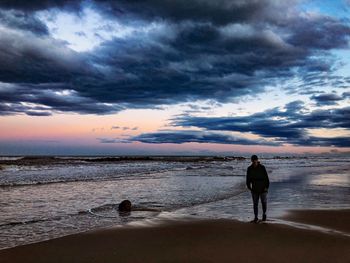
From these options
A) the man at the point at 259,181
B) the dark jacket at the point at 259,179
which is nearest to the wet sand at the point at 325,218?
the man at the point at 259,181

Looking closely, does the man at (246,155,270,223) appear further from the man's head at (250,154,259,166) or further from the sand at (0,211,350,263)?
the sand at (0,211,350,263)

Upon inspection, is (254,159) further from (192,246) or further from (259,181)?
(192,246)

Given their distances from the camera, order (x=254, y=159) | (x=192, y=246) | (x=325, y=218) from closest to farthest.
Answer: (x=192, y=246)
(x=254, y=159)
(x=325, y=218)

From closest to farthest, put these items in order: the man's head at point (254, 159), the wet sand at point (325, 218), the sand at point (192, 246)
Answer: the sand at point (192, 246)
the wet sand at point (325, 218)
the man's head at point (254, 159)

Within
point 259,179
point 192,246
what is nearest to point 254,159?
point 259,179

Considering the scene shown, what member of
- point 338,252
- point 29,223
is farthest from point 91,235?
point 338,252

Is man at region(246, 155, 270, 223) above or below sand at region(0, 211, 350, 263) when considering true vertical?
above

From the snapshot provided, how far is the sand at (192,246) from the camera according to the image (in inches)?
304

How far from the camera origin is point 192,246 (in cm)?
859

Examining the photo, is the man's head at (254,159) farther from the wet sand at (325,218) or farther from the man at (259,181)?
the wet sand at (325,218)

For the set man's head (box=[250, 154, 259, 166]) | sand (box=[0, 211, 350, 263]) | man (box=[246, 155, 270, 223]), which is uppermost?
man's head (box=[250, 154, 259, 166])

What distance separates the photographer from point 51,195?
19203 mm

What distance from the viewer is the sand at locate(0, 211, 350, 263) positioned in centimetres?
773

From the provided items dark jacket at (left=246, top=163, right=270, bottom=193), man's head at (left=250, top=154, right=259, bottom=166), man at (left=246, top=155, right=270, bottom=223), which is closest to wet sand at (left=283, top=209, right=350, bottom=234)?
man at (left=246, top=155, right=270, bottom=223)
